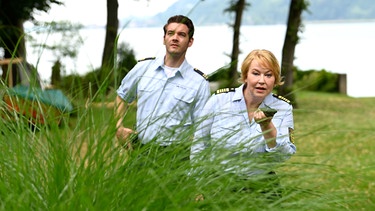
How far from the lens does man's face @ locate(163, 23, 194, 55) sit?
3732mm

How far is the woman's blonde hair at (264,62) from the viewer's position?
3.46 metres

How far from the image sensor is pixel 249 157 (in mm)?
3025

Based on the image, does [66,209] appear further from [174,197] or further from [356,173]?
[356,173]

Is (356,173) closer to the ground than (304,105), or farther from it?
farther from it

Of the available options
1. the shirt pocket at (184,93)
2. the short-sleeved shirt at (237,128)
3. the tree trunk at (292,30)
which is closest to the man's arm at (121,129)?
the short-sleeved shirt at (237,128)

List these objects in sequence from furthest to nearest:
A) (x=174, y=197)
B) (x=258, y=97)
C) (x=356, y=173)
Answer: (x=258, y=97) < (x=356, y=173) < (x=174, y=197)

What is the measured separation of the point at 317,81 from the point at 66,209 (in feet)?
3.74

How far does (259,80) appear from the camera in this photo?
3447mm

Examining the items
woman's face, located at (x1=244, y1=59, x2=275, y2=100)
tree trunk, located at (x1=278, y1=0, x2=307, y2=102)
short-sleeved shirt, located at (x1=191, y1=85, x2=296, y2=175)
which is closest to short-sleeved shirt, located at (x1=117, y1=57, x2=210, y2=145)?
short-sleeved shirt, located at (x1=191, y1=85, x2=296, y2=175)

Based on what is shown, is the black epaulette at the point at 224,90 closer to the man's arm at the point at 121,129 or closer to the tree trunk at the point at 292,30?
the man's arm at the point at 121,129

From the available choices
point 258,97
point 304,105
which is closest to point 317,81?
point 258,97

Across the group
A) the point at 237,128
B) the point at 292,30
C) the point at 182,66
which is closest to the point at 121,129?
the point at 237,128

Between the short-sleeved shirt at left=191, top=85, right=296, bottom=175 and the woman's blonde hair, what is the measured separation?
12 cm

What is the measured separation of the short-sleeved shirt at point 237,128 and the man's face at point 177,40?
12.2 inches
